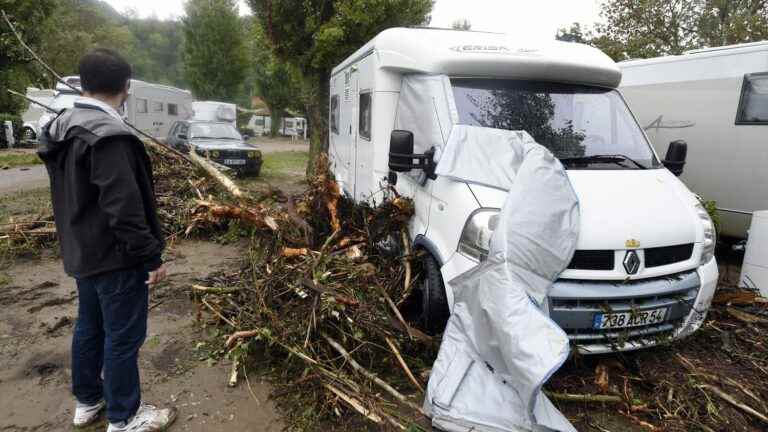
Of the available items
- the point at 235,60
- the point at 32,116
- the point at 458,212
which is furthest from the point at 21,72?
the point at 458,212

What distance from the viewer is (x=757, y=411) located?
10.6 ft

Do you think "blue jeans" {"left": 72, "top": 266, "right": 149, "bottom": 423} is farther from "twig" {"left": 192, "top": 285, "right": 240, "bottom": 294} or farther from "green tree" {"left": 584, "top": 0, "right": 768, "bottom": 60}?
"green tree" {"left": 584, "top": 0, "right": 768, "bottom": 60}

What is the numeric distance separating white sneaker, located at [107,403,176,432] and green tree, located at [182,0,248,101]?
39113 millimetres

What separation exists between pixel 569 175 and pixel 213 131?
1283 cm

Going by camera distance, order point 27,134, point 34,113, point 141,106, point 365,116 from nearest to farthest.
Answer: point 365,116 → point 141,106 → point 27,134 → point 34,113

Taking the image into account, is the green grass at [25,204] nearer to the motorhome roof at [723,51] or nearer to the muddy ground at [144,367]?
the muddy ground at [144,367]

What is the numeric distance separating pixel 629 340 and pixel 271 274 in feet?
9.51

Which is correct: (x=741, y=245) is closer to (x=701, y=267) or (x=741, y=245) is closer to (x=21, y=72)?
(x=701, y=267)

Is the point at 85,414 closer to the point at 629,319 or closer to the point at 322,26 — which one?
the point at 629,319

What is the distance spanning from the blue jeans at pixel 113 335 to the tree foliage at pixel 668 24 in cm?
1631

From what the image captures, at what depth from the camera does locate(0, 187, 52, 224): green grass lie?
8.35 metres

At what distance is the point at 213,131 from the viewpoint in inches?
573

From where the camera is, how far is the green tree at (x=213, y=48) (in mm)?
37312

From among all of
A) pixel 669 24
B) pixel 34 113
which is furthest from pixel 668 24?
pixel 34 113
